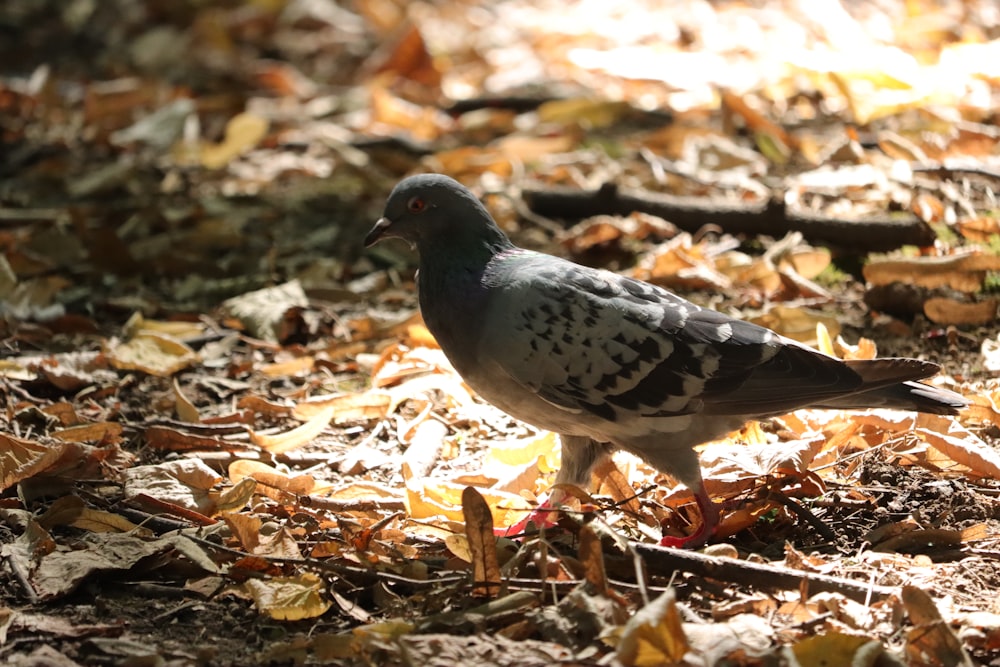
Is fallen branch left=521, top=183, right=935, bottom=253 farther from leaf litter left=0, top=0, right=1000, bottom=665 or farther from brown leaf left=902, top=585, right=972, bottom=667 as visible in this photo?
brown leaf left=902, top=585, right=972, bottom=667

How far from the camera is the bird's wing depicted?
3.30 meters

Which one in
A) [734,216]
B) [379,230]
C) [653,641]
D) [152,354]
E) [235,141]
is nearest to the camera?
[653,641]

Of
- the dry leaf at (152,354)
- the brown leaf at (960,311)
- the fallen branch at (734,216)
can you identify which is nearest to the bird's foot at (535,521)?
the dry leaf at (152,354)

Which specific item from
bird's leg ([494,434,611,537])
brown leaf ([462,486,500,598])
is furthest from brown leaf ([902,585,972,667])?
bird's leg ([494,434,611,537])

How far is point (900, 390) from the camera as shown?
129 inches

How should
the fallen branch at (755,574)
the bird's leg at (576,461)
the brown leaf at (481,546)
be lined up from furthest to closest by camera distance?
1. the bird's leg at (576,461)
2. the brown leaf at (481,546)
3. the fallen branch at (755,574)

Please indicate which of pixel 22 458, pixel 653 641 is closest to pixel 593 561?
pixel 653 641

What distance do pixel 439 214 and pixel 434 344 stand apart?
1.10 m

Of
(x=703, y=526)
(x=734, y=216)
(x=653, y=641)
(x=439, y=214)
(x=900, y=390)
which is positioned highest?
(x=439, y=214)

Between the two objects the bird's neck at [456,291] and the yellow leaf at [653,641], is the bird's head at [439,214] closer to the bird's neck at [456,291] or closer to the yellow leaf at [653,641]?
the bird's neck at [456,291]

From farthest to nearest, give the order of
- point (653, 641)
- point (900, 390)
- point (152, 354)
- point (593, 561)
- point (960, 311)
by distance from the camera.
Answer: point (152, 354), point (960, 311), point (900, 390), point (593, 561), point (653, 641)

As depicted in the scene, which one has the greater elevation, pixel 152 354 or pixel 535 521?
pixel 535 521

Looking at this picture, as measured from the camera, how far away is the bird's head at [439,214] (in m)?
3.59

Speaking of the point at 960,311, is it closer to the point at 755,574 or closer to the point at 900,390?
the point at 900,390
